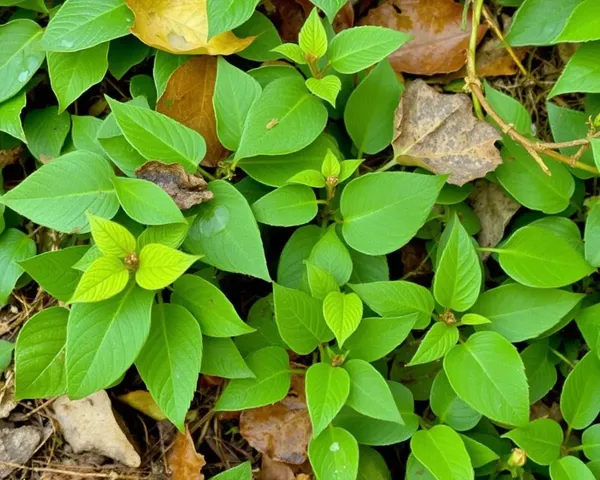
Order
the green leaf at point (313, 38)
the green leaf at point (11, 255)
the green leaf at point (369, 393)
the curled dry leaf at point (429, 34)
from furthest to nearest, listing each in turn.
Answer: the curled dry leaf at point (429, 34) → the green leaf at point (11, 255) → the green leaf at point (313, 38) → the green leaf at point (369, 393)

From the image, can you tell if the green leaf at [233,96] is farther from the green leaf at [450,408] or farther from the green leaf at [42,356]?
the green leaf at [450,408]

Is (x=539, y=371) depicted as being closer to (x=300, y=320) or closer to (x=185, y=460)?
(x=300, y=320)

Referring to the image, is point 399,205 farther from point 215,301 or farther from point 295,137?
point 215,301

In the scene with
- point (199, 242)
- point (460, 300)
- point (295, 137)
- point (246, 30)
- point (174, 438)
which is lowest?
point (174, 438)

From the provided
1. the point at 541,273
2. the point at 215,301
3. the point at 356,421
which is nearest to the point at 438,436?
the point at 356,421

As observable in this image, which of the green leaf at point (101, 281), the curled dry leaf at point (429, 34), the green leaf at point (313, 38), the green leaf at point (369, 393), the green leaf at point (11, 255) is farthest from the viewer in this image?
the curled dry leaf at point (429, 34)

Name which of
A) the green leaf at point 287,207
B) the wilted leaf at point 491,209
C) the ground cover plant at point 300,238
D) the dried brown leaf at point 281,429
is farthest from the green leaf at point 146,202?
the wilted leaf at point 491,209

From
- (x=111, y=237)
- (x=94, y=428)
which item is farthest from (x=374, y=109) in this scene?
(x=94, y=428)
